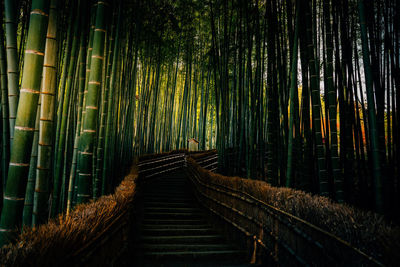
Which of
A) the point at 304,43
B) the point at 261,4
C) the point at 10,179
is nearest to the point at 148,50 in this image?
the point at 261,4

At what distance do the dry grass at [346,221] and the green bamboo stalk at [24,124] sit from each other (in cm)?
148

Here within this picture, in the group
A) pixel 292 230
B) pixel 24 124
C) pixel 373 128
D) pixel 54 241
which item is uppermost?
pixel 373 128

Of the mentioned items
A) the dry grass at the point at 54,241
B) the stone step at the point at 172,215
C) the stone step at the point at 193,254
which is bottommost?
the stone step at the point at 193,254

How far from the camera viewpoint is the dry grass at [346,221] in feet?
2.99

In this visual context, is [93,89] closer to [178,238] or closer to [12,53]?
[12,53]

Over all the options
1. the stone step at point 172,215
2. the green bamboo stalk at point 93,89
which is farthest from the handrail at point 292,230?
the green bamboo stalk at point 93,89

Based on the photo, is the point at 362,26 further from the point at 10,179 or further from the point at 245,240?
the point at 10,179

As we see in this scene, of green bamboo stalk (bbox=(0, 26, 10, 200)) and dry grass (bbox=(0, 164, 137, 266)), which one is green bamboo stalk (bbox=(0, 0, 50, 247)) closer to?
dry grass (bbox=(0, 164, 137, 266))

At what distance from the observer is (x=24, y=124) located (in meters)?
1.06

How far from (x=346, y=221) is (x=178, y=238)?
1.85m

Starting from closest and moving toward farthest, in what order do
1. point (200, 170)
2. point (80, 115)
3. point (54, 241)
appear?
point (54, 241) → point (80, 115) → point (200, 170)

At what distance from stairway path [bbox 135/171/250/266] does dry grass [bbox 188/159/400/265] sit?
2.41ft

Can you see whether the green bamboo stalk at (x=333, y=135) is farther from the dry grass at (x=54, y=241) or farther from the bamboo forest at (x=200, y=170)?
the dry grass at (x=54, y=241)

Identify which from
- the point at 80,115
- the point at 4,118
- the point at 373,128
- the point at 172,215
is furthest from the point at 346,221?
the point at 172,215
